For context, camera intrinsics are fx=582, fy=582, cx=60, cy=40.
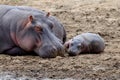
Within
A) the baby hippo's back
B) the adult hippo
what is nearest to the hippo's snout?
the adult hippo

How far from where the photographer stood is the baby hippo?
8.79m

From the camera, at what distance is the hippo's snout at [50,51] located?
27.2ft

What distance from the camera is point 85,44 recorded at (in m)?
8.92

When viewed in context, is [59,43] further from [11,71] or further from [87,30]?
[87,30]

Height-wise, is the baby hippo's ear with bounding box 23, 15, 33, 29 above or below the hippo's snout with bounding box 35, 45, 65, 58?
above

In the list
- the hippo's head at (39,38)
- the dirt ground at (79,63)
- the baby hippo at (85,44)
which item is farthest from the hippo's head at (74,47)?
the hippo's head at (39,38)

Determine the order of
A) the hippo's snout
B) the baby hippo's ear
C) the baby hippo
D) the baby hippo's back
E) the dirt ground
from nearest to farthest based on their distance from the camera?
the dirt ground → the hippo's snout → the baby hippo's ear → the baby hippo → the baby hippo's back

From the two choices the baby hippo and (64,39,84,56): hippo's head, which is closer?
(64,39,84,56): hippo's head

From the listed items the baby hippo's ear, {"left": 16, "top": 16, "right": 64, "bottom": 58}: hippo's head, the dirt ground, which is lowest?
the dirt ground

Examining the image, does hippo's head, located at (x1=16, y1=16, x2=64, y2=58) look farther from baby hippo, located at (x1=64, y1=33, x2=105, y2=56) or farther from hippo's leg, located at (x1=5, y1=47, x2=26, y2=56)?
baby hippo, located at (x1=64, y1=33, x2=105, y2=56)

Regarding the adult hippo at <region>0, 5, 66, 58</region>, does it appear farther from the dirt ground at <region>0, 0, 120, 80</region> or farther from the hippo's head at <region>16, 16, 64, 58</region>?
the dirt ground at <region>0, 0, 120, 80</region>

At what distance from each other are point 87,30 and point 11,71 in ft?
9.97

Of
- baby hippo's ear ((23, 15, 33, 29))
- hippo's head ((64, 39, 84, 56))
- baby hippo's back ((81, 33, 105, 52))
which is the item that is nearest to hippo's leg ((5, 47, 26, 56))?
baby hippo's ear ((23, 15, 33, 29))

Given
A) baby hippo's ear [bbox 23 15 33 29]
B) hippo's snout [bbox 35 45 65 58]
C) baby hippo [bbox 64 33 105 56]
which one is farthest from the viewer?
baby hippo [bbox 64 33 105 56]
